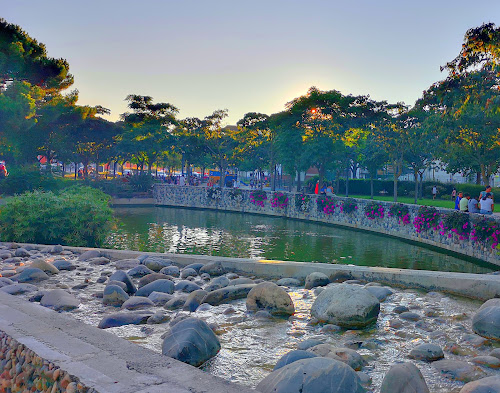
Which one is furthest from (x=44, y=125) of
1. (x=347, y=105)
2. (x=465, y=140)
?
(x=465, y=140)

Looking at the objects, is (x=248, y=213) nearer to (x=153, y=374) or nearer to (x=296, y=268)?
(x=296, y=268)

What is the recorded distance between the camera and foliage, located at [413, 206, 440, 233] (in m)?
19.8

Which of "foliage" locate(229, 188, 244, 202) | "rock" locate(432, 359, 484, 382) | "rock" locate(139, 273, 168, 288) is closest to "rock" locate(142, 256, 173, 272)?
"rock" locate(139, 273, 168, 288)

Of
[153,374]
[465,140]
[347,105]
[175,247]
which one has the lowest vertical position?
[175,247]

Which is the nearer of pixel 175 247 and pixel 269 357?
pixel 269 357

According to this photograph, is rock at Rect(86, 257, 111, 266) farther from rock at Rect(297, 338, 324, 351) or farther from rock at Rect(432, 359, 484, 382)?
rock at Rect(432, 359, 484, 382)

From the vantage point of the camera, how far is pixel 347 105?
35.0 metres

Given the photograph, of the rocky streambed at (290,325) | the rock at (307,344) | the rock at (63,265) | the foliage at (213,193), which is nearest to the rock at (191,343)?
the rocky streambed at (290,325)

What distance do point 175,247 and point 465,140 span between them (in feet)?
59.9

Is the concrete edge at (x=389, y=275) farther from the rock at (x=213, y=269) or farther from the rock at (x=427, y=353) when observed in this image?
the rock at (x=427, y=353)

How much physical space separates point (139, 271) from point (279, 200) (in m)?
22.8

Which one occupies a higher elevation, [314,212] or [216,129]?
[216,129]

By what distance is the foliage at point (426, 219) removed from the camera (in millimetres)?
19800

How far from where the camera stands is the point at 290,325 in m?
6.72
